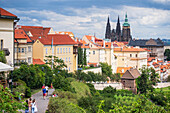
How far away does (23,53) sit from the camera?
124 feet

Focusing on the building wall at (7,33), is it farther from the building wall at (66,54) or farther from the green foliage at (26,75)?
the building wall at (66,54)

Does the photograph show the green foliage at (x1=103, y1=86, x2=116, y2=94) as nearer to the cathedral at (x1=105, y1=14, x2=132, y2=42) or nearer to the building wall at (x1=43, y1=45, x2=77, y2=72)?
the building wall at (x1=43, y1=45, x2=77, y2=72)

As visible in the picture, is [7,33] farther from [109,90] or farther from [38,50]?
[109,90]

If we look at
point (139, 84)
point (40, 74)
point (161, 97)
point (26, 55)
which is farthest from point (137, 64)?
point (40, 74)

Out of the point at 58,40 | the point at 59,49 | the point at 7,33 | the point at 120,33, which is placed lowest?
the point at 59,49

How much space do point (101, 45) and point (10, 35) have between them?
5995 cm

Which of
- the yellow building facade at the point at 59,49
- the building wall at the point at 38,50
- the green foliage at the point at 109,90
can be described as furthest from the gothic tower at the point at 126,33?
the building wall at the point at 38,50

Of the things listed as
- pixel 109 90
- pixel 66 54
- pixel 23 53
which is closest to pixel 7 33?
pixel 23 53

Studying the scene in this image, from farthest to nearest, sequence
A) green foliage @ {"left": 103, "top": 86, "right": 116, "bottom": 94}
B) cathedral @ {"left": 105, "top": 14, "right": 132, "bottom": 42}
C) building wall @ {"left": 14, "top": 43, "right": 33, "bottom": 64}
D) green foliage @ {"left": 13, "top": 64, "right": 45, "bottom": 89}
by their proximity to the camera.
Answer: cathedral @ {"left": 105, "top": 14, "right": 132, "bottom": 42} → green foliage @ {"left": 103, "top": 86, "right": 116, "bottom": 94} → building wall @ {"left": 14, "top": 43, "right": 33, "bottom": 64} → green foliage @ {"left": 13, "top": 64, "right": 45, "bottom": 89}

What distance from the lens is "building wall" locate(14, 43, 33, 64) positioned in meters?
37.1

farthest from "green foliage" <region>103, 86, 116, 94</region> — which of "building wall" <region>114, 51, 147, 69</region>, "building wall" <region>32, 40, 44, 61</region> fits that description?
"building wall" <region>114, 51, 147, 69</region>

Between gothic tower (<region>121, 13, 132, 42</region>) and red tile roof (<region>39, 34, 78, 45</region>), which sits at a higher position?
gothic tower (<region>121, 13, 132, 42</region>)

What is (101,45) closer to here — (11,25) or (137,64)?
(137,64)

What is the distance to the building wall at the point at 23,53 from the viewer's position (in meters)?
37.1
